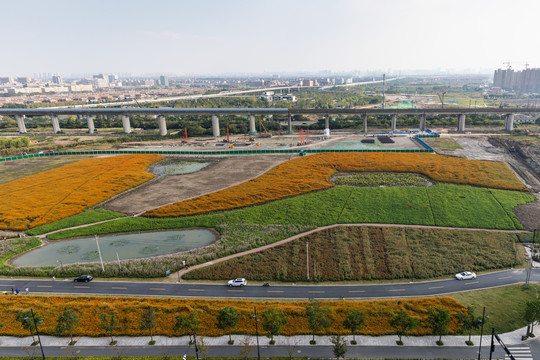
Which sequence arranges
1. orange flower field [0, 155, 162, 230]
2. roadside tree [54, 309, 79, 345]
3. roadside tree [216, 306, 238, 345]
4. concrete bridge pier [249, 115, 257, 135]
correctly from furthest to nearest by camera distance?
concrete bridge pier [249, 115, 257, 135], orange flower field [0, 155, 162, 230], roadside tree [54, 309, 79, 345], roadside tree [216, 306, 238, 345]

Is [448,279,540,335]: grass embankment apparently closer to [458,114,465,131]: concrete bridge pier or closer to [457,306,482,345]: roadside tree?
[457,306,482,345]: roadside tree

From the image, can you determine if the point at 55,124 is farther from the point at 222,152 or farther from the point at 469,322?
the point at 469,322

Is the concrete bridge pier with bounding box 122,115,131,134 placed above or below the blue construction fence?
above

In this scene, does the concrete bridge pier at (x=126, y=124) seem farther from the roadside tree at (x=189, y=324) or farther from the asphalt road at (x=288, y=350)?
the roadside tree at (x=189, y=324)

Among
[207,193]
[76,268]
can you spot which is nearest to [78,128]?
[207,193]

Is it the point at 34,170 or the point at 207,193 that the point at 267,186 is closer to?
the point at 207,193

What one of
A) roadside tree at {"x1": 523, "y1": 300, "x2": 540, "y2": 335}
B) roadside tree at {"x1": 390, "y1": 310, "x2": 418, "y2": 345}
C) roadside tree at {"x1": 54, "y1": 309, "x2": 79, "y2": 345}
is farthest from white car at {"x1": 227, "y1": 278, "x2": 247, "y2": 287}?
roadside tree at {"x1": 523, "y1": 300, "x2": 540, "y2": 335}

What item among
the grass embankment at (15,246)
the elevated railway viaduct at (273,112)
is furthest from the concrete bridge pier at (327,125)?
the grass embankment at (15,246)
